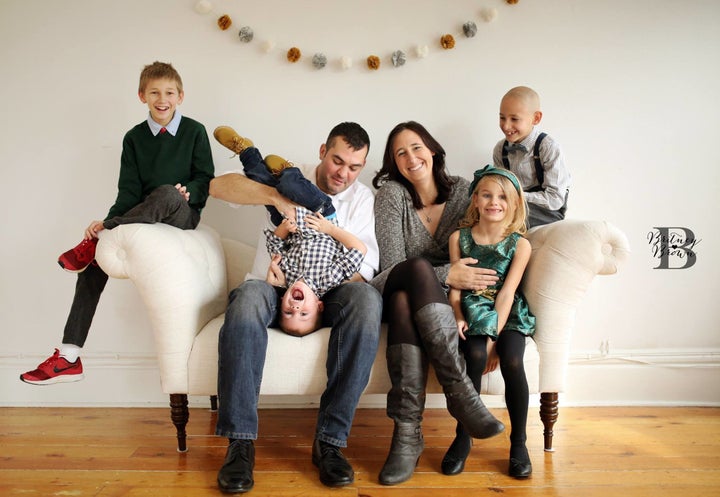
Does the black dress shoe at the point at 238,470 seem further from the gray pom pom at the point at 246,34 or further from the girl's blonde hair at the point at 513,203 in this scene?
the gray pom pom at the point at 246,34

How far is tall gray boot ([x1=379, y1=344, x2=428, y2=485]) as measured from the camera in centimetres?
154

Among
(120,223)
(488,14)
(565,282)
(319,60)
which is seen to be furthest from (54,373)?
(488,14)

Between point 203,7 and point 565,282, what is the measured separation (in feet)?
5.69

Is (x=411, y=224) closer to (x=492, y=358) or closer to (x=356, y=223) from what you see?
(x=356, y=223)

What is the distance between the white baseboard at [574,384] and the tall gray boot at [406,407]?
732 millimetres

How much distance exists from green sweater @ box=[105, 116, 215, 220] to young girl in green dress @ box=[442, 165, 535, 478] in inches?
37.7

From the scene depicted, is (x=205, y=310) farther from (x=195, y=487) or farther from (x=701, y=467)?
(x=701, y=467)

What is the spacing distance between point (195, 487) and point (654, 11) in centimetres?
240

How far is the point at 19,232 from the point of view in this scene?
7.63 feet

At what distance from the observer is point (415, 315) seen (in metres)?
1.57

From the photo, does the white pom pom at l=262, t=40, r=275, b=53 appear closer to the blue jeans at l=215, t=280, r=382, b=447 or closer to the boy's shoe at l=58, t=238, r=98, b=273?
the boy's shoe at l=58, t=238, r=98, b=273

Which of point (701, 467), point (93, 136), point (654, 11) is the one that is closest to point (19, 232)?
point (93, 136)

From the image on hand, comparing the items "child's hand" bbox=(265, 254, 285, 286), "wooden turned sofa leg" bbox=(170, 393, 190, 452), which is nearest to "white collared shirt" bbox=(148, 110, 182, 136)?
"child's hand" bbox=(265, 254, 285, 286)

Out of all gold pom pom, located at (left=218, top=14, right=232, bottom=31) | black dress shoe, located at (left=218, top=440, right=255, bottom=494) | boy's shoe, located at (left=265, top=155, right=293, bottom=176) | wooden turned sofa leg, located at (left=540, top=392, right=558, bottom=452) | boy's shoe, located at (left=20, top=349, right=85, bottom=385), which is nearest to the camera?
black dress shoe, located at (left=218, top=440, right=255, bottom=494)
